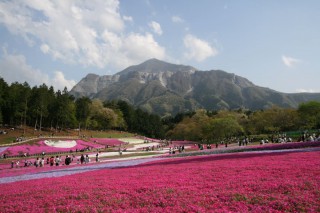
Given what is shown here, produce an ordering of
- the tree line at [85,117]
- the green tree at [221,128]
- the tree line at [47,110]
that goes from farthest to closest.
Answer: the tree line at [47,110] → the tree line at [85,117] → the green tree at [221,128]

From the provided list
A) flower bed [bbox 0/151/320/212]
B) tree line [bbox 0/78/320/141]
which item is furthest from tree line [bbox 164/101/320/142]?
flower bed [bbox 0/151/320/212]

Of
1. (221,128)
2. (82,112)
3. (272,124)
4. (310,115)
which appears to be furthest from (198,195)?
(82,112)

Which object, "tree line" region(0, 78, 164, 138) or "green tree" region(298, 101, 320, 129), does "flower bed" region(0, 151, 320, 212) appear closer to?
"tree line" region(0, 78, 164, 138)

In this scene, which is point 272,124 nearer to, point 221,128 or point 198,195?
point 221,128

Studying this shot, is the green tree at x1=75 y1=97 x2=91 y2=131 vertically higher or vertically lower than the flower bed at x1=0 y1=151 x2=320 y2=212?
higher

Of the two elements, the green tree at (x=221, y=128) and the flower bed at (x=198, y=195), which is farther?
the green tree at (x=221, y=128)

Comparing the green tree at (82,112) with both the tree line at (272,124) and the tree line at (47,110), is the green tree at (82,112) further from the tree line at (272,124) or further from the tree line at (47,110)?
the tree line at (272,124)

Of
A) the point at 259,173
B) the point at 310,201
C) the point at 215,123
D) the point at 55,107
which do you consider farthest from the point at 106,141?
the point at 310,201

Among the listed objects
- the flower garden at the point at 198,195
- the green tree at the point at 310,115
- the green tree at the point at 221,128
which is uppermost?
the green tree at the point at 310,115

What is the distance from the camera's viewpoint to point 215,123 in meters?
93.2

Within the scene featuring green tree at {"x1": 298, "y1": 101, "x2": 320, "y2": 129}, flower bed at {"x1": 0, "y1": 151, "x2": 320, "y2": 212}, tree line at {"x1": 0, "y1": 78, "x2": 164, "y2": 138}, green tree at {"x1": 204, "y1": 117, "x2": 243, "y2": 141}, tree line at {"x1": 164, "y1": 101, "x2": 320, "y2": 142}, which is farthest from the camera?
tree line at {"x1": 0, "y1": 78, "x2": 164, "y2": 138}

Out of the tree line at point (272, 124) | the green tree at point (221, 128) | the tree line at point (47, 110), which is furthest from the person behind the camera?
the tree line at point (47, 110)

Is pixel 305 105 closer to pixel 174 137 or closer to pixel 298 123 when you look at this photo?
A: pixel 298 123

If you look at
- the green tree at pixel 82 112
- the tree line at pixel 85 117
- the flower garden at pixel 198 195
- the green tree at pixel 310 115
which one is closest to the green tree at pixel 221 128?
the tree line at pixel 85 117
